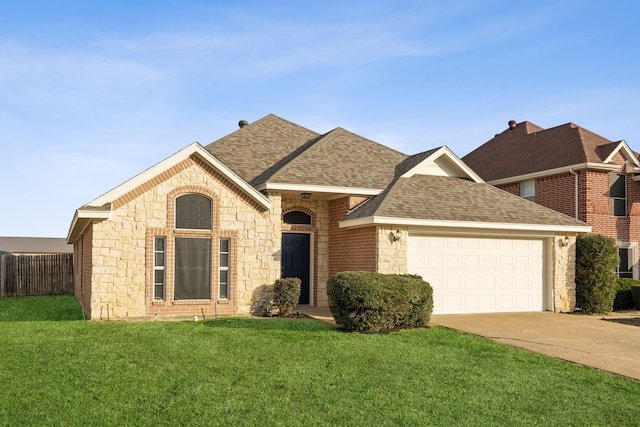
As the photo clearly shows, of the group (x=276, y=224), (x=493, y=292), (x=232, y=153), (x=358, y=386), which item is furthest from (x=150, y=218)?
(x=493, y=292)

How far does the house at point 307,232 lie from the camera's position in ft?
49.1

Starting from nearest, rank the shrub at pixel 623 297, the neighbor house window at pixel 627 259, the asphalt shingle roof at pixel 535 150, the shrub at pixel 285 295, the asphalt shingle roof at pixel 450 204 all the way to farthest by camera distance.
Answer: the shrub at pixel 285 295 → the asphalt shingle roof at pixel 450 204 → the shrub at pixel 623 297 → the neighbor house window at pixel 627 259 → the asphalt shingle roof at pixel 535 150

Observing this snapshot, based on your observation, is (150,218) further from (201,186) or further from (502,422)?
(502,422)

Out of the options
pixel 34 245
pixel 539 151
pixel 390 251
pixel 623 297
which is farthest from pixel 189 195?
pixel 34 245

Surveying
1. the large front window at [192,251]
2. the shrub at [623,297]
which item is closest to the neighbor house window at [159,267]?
the large front window at [192,251]

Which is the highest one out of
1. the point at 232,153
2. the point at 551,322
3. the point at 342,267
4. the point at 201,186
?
the point at 232,153

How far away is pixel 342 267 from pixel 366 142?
5742mm

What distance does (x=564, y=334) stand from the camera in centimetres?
1401

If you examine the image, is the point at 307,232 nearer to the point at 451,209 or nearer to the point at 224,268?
the point at 224,268

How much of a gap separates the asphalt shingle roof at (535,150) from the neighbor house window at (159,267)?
661 inches

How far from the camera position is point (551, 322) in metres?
15.9

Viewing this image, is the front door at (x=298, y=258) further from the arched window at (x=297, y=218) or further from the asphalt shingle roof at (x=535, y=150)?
the asphalt shingle roof at (x=535, y=150)

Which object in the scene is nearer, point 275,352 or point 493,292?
point 275,352

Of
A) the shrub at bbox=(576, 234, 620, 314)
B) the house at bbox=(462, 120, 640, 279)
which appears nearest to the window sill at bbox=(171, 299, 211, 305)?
the shrub at bbox=(576, 234, 620, 314)
